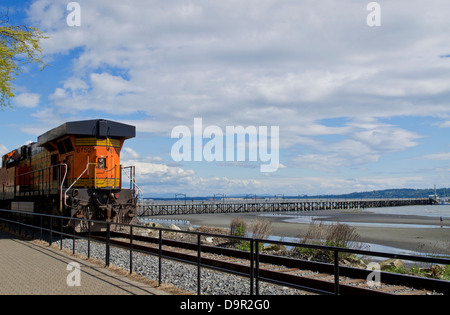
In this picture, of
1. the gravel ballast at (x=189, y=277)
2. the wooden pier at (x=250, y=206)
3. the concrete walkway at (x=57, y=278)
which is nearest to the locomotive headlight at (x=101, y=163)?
the gravel ballast at (x=189, y=277)

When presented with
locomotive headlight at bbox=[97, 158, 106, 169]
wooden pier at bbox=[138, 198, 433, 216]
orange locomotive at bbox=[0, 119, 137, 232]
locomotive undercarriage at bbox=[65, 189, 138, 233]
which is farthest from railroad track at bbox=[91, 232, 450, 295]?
wooden pier at bbox=[138, 198, 433, 216]

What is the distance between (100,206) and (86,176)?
1.63 m

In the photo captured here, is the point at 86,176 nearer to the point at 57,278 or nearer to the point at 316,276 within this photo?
the point at 57,278

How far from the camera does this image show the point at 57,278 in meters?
8.45

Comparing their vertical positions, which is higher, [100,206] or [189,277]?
[100,206]

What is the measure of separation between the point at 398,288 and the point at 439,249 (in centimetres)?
1345

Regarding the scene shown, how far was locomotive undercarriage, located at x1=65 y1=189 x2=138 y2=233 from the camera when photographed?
611 inches

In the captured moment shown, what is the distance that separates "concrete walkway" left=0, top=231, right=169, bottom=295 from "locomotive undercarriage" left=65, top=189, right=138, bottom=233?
365 cm

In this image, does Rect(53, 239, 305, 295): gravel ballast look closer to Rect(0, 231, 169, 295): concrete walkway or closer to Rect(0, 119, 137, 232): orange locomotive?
Rect(0, 231, 169, 295): concrete walkway

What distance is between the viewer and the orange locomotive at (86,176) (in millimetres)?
15891

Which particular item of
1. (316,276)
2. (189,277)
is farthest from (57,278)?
(316,276)

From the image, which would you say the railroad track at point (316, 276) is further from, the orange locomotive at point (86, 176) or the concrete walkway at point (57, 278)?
the orange locomotive at point (86, 176)
